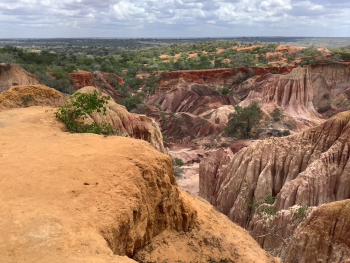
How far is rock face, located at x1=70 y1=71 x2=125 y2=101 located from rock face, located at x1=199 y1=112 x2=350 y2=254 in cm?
2854

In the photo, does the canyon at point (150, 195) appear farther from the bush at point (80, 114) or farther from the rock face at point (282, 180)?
the bush at point (80, 114)

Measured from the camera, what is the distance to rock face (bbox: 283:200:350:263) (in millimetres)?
10930

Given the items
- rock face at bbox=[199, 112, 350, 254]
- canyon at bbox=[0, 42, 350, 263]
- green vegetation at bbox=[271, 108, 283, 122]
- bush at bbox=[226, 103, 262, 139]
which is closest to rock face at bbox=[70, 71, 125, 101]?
bush at bbox=[226, 103, 262, 139]

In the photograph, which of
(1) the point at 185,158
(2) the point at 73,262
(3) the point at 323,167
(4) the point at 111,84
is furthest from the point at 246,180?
(4) the point at 111,84

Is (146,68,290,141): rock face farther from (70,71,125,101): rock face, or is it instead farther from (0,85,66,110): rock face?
(0,85,66,110): rock face

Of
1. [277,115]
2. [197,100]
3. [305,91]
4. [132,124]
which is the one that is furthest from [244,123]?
[132,124]

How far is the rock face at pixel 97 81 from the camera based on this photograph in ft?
156

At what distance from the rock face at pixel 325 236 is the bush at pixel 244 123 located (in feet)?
81.7

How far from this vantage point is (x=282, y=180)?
18.3 m

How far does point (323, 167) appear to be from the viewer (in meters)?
16.6

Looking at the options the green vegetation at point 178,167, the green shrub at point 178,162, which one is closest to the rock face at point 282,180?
the green vegetation at point 178,167

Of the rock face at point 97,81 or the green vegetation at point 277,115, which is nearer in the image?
the green vegetation at point 277,115

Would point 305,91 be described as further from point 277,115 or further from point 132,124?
point 132,124

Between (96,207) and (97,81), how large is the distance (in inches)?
1695
